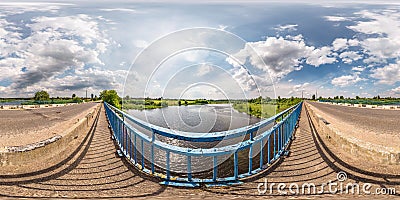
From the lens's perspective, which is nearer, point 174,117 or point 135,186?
point 135,186

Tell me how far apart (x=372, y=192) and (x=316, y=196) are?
640mm

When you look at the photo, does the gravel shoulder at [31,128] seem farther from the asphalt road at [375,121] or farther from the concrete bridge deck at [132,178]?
the asphalt road at [375,121]

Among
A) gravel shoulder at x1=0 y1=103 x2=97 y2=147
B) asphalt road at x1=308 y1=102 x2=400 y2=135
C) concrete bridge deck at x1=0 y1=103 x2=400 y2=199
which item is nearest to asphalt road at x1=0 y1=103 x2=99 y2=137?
gravel shoulder at x1=0 y1=103 x2=97 y2=147

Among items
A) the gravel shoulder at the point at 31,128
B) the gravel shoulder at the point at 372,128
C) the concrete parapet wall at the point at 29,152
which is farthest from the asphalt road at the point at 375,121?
the gravel shoulder at the point at 31,128

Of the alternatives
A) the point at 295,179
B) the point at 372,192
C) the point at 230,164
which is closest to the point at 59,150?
the point at 230,164

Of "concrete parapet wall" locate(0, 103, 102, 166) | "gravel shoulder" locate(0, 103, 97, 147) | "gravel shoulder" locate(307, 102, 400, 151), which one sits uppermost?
"concrete parapet wall" locate(0, 103, 102, 166)

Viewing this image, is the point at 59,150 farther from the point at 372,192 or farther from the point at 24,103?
the point at 24,103

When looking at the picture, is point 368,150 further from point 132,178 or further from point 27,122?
point 27,122

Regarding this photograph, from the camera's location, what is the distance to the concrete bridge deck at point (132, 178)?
8.13ft

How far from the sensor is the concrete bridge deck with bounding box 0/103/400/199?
2479mm

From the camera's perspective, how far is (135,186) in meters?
2.66

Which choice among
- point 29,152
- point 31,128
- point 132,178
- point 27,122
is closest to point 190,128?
point 132,178

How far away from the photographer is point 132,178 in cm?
291

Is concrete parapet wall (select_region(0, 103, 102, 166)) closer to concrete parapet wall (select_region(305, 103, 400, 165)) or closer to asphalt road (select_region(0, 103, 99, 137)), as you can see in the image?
concrete parapet wall (select_region(305, 103, 400, 165))
